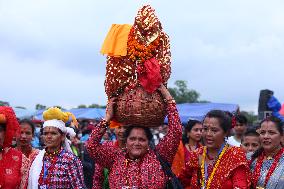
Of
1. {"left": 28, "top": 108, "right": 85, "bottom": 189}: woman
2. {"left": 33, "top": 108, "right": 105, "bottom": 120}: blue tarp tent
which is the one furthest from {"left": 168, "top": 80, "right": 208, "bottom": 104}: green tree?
{"left": 28, "top": 108, "right": 85, "bottom": 189}: woman

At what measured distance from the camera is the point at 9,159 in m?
5.30

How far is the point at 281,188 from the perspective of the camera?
477 centimetres

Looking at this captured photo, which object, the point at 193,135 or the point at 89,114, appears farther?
the point at 89,114

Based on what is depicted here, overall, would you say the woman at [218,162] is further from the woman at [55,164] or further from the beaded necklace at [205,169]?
the woman at [55,164]

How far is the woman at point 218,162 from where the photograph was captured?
477 centimetres

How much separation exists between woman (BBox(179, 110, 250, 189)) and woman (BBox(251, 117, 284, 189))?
16 centimetres

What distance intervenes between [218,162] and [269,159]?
1.69 feet

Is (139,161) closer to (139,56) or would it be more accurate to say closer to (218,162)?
(218,162)

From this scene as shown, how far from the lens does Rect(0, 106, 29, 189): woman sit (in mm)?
5188

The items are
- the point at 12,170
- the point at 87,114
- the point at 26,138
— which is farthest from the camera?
the point at 87,114

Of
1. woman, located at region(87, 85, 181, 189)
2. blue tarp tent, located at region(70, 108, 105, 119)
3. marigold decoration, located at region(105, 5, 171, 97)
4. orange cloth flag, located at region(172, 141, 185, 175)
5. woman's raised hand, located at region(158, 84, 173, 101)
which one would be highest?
marigold decoration, located at region(105, 5, 171, 97)

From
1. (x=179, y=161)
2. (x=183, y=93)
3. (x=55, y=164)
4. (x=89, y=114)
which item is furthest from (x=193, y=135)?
(x=183, y=93)

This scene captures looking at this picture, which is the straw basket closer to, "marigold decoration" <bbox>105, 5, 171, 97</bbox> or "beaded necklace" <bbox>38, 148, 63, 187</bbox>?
"marigold decoration" <bbox>105, 5, 171, 97</bbox>

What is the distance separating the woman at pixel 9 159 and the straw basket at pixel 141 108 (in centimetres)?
114
